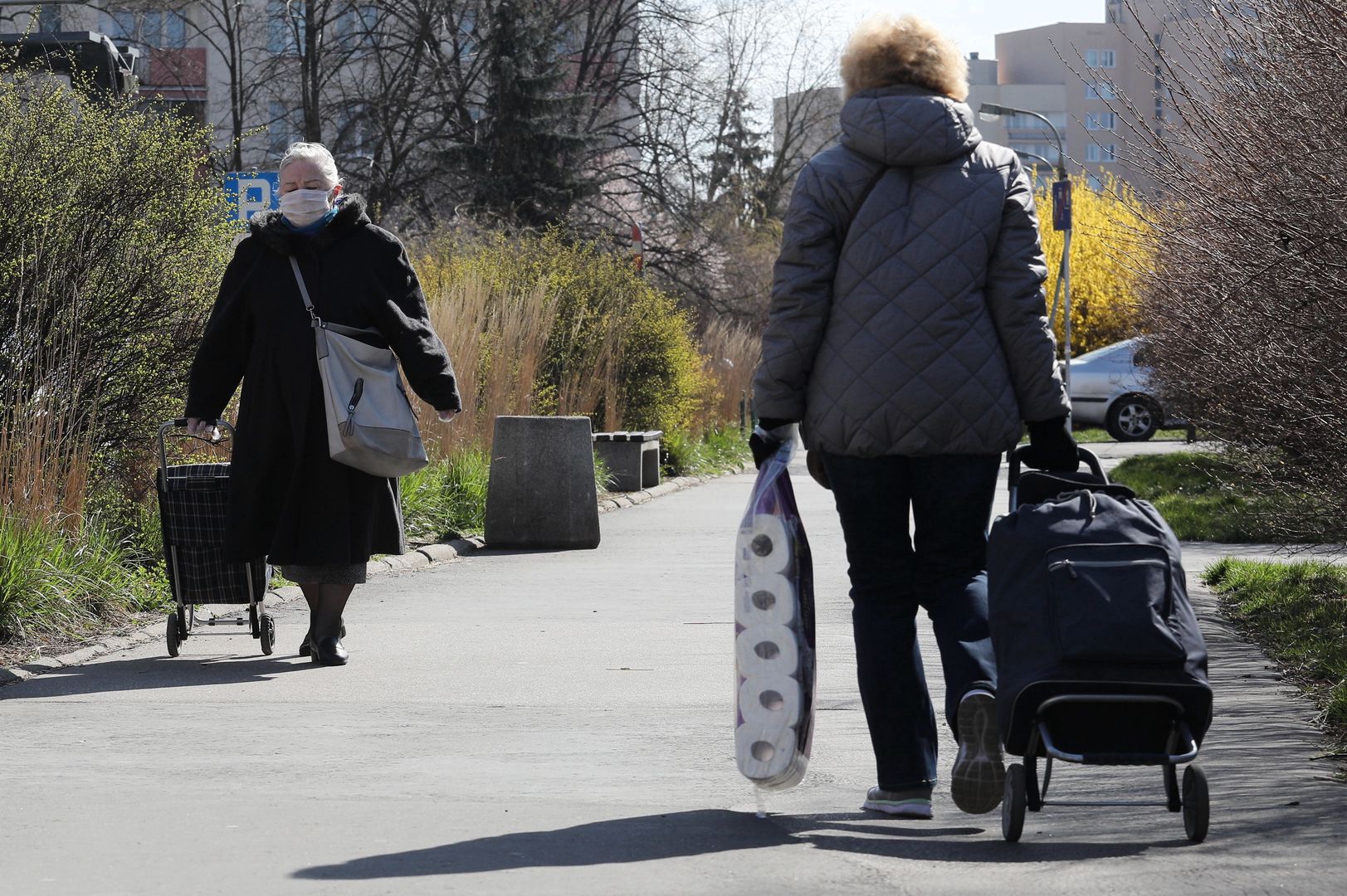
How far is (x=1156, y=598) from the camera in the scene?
4.46 metres

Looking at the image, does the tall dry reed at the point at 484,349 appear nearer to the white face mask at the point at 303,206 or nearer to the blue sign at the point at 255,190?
the blue sign at the point at 255,190

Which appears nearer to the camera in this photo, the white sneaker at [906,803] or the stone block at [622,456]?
the white sneaker at [906,803]

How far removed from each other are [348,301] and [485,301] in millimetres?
9509

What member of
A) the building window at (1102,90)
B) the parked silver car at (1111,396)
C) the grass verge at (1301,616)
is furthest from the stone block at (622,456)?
the parked silver car at (1111,396)

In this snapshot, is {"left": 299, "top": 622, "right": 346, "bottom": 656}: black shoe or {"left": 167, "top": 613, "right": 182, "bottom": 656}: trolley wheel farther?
{"left": 299, "top": 622, "right": 346, "bottom": 656}: black shoe

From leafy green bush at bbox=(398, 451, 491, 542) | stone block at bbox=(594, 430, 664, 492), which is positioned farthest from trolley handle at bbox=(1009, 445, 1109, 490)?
stone block at bbox=(594, 430, 664, 492)

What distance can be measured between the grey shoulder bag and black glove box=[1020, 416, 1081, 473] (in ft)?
10.2

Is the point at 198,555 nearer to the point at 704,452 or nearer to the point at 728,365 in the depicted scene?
the point at 704,452

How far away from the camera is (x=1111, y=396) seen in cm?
2998

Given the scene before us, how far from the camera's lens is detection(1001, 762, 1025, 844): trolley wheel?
15.0ft

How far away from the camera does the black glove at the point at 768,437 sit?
5.00m

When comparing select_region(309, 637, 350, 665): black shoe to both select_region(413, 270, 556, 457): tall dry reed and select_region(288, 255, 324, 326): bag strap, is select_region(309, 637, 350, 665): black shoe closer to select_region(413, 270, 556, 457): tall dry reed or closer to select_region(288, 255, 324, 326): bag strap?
select_region(288, 255, 324, 326): bag strap

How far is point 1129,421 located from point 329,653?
2330 cm

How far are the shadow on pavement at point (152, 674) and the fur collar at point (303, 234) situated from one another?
66.6 inches
